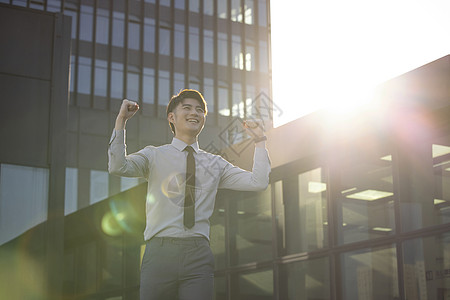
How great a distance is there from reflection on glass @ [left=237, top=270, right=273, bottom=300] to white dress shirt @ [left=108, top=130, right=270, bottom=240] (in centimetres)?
777

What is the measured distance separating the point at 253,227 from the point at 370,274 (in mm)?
3205

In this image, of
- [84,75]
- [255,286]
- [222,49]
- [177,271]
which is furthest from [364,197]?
[222,49]

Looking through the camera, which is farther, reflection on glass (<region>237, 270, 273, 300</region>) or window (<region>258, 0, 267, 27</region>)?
window (<region>258, 0, 267, 27</region>)

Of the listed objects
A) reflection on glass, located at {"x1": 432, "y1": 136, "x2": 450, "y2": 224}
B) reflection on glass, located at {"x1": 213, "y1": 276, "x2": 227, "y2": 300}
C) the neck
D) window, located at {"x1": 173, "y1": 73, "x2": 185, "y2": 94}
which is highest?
window, located at {"x1": 173, "y1": 73, "x2": 185, "y2": 94}

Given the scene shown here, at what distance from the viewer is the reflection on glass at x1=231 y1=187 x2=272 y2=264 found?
12094 millimetres

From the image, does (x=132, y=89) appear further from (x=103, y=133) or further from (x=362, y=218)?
(x=362, y=218)

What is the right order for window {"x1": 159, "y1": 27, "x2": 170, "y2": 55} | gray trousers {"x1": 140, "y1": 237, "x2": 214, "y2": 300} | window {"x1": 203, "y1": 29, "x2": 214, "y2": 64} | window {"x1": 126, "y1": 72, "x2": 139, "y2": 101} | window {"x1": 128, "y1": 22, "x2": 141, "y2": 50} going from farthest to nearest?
window {"x1": 203, "y1": 29, "x2": 214, "y2": 64} → window {"x1": 159, "y1": 27, "x2": 170, "y2": 55} → window {"x1": 128, "y1": 22, "x2": 141, "y2": 50} → window {"x1": 126, "y1": 72, "x2": 139, "y2": 101} → gray trousers {"x1": 140, "y1": 237, "x2": 214, "y2": 300}

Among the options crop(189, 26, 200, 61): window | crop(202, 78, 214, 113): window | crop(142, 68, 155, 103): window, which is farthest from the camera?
crop(189, 26, 200, 61): window

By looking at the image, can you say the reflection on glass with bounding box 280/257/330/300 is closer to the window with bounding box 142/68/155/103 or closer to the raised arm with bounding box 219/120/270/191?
the raised arm with bounding box 219/120/270/191

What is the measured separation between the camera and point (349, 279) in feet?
33.1

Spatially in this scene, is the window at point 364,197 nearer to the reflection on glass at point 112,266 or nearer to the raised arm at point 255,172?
the raised arm at point 255,172

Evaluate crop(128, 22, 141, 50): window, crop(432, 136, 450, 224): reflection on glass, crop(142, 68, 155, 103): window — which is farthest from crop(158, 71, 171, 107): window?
crop(432, 136, 450, 224): reflection on glass

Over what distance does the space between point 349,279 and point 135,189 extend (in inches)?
260

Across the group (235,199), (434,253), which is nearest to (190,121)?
(434,253)
